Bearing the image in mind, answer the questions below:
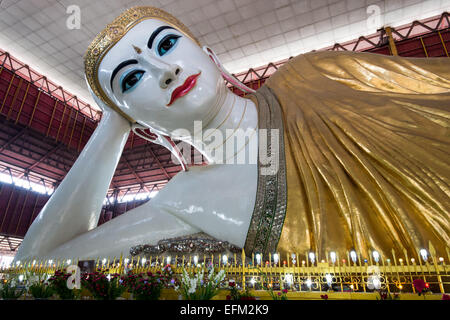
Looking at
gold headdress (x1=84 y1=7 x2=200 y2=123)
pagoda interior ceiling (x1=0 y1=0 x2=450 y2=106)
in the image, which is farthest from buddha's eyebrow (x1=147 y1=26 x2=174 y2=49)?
pagoda interior ceiling (x1=0 y1=0 x2=450 y2=106)

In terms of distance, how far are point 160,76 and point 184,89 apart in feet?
0.66

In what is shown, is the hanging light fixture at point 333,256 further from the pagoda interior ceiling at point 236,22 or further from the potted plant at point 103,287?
the pagoda interior ceiling at point 236,22

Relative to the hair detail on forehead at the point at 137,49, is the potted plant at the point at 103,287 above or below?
below

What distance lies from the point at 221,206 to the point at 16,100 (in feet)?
26.7

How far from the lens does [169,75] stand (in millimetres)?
2039

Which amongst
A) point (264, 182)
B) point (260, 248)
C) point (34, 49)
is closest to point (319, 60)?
point (264, 182)

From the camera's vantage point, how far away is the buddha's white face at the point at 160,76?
2.10m

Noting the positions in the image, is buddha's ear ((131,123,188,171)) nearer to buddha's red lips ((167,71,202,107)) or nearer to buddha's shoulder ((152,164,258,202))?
buddha's shoulder ((152,164,258,202))

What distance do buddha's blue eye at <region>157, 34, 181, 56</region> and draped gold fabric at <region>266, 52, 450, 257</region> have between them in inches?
42.3

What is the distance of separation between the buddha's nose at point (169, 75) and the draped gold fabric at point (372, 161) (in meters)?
0.92

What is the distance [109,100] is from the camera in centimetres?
245

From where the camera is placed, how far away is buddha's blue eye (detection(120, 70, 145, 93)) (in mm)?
2148

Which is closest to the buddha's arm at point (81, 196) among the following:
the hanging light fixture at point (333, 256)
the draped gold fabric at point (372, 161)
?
the draped gold fabric at point (372, 161)
